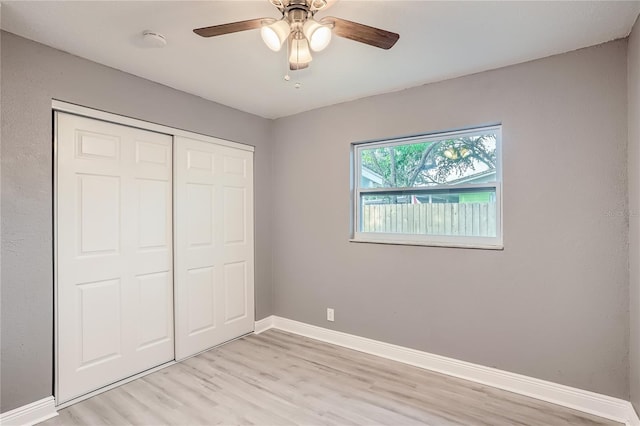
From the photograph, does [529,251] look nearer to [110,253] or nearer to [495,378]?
[495,378]

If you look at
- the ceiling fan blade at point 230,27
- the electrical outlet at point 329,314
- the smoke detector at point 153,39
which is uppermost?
the smoke detector at point 153,39

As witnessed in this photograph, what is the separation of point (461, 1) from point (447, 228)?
5.51 ft

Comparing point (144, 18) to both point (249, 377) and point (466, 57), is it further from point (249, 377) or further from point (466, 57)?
point (249, 377)

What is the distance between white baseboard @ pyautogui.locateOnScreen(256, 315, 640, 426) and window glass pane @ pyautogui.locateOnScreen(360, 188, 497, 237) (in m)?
1.05

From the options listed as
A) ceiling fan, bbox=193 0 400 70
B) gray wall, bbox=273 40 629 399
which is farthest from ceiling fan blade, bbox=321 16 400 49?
gray wall, bbox=273 40 629 399

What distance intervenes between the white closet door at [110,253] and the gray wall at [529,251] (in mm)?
1686

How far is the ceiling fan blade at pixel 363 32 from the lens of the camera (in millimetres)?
1444

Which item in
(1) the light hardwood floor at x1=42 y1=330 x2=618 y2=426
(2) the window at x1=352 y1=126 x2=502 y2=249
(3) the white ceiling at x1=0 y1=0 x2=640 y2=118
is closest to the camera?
(3) the white ceiling at x1=0 y1=0 x2=640 y2=118

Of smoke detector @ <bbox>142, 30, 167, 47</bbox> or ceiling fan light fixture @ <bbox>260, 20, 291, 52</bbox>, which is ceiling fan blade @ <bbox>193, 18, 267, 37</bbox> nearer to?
ceiling fan light fixture @ <bbox>260, 20, 291, 52</bbox>

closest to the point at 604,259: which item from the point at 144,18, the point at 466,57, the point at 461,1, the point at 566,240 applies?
the point at 566,240

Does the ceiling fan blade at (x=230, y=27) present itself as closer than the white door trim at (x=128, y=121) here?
Yes

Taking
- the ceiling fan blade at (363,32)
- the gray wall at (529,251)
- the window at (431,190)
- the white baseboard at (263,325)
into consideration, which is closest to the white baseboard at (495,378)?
the gray wall at (529,251)

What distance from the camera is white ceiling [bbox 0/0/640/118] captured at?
1.75m

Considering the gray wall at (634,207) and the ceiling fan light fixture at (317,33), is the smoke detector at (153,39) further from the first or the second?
the gray wall at (634,207)
